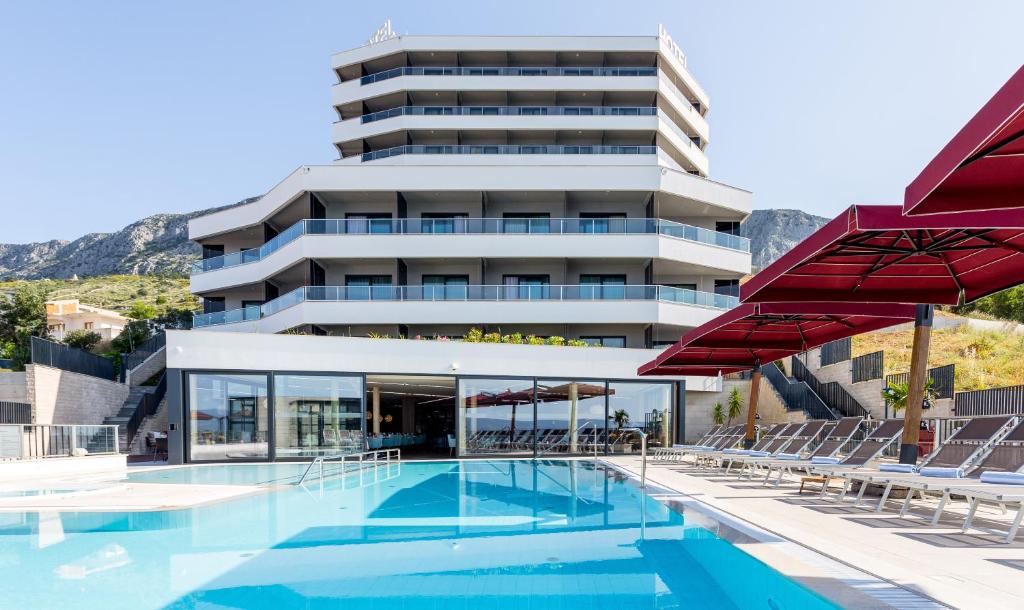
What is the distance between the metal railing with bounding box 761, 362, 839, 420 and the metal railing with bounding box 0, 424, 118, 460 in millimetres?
19516

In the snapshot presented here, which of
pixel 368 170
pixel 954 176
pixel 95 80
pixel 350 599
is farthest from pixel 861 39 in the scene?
pixel 95 80

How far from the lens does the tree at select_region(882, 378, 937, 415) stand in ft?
58.3

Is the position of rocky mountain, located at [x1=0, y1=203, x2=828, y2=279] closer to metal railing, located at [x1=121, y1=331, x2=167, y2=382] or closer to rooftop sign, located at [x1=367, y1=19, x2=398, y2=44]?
rooftop sign, located at [x1=367, y1=19, x2=398, y2=44]

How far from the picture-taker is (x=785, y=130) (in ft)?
116

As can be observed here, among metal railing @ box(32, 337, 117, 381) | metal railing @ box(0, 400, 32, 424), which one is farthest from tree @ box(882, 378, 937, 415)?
metal railing @ box(0, 400, 32, 424)

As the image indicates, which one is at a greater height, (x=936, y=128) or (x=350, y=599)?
(x=936, y=128)

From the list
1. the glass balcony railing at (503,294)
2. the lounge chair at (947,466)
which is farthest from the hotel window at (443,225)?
the lounge chair at (947,466)

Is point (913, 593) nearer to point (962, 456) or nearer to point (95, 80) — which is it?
point (962, 456)

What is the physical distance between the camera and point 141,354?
101ft

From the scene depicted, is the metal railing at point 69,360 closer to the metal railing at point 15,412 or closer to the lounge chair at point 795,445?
the metal railing at point 15,412

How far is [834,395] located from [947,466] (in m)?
14.3

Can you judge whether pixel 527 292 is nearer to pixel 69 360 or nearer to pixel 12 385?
pixel 69 360

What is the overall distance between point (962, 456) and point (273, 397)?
1544 cm

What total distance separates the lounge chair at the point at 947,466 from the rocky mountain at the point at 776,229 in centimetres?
13032
